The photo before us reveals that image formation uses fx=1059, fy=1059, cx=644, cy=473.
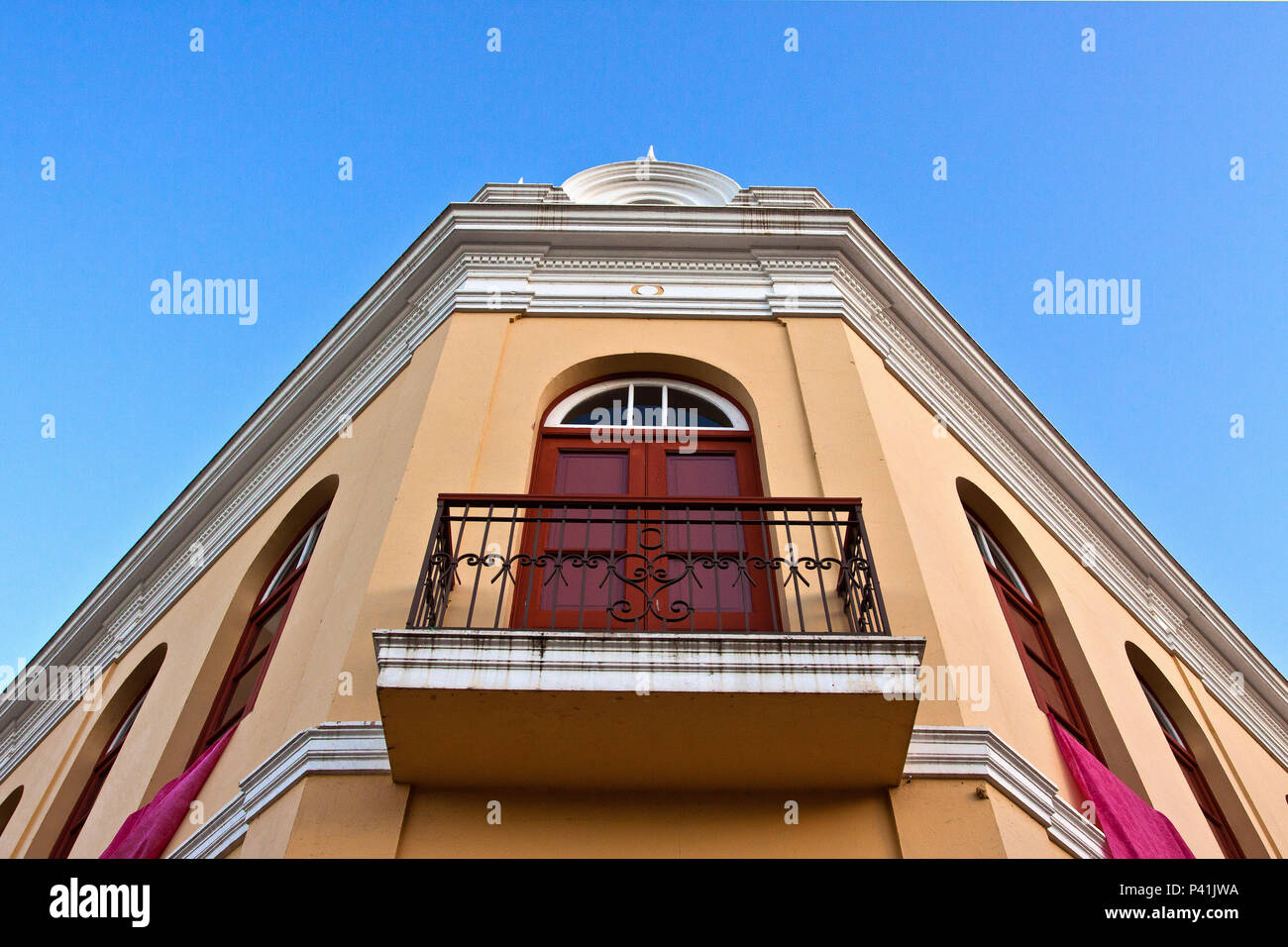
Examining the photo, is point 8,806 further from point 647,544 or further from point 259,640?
point 647,544

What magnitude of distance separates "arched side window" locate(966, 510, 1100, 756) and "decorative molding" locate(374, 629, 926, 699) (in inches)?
108

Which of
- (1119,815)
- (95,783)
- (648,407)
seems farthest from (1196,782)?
(95,783)

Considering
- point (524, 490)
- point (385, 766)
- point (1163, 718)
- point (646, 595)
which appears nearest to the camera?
point (385, 766)

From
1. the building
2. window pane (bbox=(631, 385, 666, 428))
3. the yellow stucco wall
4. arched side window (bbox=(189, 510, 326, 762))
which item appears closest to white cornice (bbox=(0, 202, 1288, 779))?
the building

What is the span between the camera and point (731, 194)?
11.5 m

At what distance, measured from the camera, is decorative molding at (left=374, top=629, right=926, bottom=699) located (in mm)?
5328

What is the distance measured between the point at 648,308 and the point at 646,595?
158 inches

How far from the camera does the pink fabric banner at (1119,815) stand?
6.44 m

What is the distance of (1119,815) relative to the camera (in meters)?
6.64
